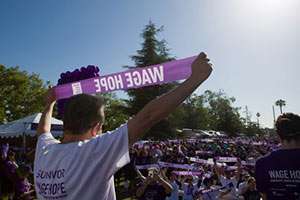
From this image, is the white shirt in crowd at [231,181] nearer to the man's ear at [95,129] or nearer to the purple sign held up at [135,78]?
the purple sign held up at [135,78]

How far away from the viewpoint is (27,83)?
167 ft

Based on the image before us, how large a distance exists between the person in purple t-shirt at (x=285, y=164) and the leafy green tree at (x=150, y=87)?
45.4 m

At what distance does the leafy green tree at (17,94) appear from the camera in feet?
154

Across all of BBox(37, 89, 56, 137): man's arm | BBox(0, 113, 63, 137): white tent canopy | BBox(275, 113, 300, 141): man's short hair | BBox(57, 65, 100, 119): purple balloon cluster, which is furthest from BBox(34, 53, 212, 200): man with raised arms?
BBox(0, 113, 63, 137): white tent canopy

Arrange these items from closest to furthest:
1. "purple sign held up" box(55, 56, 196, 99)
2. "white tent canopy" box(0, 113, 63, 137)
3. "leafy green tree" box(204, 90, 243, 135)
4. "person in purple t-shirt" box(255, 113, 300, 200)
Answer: "purple sign held up" box(55, 56, 196, 99)
"person in purple t-shirt" box(255, 113, 300, 200)
"white tent canopy" box(0, 113, 63, 137)
"leafy green tree" box(204, 90, 243, 135)

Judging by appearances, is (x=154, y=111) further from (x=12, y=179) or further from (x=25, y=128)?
(x=25, y=128)

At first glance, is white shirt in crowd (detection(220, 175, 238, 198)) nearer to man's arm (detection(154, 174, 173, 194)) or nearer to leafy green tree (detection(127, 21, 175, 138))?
man's arm (detection(154, 174, 173, 194))

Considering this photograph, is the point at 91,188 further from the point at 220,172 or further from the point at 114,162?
the point at 220,172

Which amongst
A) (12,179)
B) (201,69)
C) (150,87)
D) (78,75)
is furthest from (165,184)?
(150,87)

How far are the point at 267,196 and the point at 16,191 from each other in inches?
237

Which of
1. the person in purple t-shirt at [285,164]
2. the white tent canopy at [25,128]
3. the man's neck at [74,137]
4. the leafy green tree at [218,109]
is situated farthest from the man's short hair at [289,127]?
the leafy green tree at [218,109]

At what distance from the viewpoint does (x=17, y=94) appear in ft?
160

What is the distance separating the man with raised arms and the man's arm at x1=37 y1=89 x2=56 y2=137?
0.48 m

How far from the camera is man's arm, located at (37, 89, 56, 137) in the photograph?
253 cm
